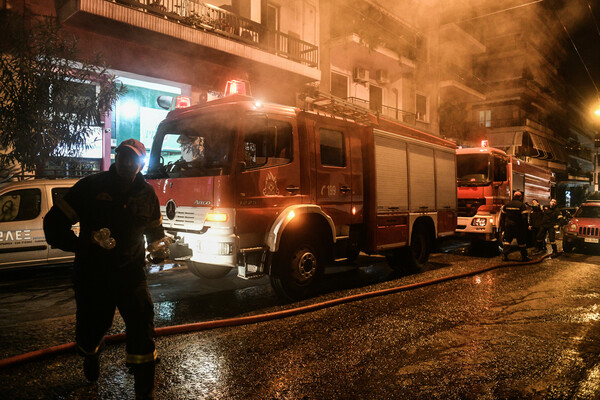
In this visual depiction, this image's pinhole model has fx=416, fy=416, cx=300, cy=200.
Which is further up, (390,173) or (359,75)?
(359,75)

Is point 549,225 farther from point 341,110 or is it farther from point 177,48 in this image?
point 177,48

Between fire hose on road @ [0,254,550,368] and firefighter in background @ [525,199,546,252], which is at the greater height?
firefighter in background @ [525,199,546,252]

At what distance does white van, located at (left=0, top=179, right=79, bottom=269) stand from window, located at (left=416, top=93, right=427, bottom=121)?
17.8 meters

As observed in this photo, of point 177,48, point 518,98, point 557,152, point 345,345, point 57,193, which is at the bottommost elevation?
point 345,345

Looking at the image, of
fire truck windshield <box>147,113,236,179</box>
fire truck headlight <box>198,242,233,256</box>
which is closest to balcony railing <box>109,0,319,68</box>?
fire truck windshield <box>147,113,236,179</box>

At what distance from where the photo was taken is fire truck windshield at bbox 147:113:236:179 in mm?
4871

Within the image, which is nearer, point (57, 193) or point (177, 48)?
point (57, 193)

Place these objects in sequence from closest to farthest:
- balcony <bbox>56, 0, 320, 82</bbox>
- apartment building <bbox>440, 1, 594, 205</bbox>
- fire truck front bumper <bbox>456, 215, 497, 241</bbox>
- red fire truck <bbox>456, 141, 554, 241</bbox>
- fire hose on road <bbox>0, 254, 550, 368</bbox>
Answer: fire hose on road <bbox>0, 254, 550, 368</bbox> → balcony <bbox>56, 0, 320, 82</bbox> → fire truck front bumper <bbox>456, 215, 497, 241</bbox> → red fire truck <bbox>456, 141, 554, 241</bbox> → apartment building <bbox>440, 1, 594, 205</bbox>

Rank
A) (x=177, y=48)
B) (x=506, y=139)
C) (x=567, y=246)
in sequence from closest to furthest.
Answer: (x=177, y=48), (x=567, y=246), (x=506, y=139)

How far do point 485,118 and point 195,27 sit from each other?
31633 millimetres

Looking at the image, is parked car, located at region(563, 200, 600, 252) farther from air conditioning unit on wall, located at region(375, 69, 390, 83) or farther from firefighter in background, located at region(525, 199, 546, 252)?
air conditioning unit on wall, located at region(375, 69, 390, 83)

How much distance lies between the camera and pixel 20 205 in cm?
641

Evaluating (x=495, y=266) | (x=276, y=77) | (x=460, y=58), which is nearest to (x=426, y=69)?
(x=460, y=58)

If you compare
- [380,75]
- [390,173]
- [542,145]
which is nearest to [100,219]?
[390,173]
